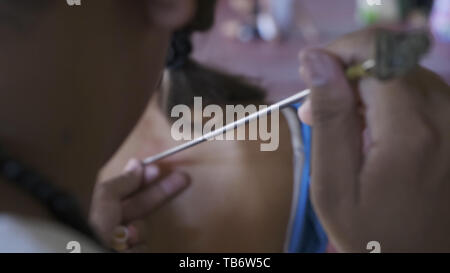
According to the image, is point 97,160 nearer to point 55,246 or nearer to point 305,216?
point 55,246

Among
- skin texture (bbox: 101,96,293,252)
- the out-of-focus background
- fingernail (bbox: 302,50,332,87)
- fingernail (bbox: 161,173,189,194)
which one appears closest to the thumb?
fingernail (bbox: 302,50,332,87)

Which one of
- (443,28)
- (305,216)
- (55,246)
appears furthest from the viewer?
(443,28)

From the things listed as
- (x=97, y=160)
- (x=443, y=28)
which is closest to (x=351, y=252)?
(x=97, y=160)

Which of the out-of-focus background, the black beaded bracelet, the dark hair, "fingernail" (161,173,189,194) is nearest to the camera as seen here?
the black beaded bracelet

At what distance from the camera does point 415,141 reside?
0.94ft

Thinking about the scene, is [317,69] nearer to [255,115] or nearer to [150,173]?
[255,115]

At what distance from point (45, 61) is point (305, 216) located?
0.88 ft

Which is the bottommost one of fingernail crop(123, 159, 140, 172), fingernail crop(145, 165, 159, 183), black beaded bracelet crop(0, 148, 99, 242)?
fingernail crop(145, 165, 159, 183)

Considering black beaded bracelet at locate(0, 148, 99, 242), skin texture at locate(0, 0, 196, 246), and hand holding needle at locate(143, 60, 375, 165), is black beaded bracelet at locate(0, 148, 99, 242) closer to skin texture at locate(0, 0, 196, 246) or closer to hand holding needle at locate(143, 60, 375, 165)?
skin texture at locate(0, 0, 196, 246)

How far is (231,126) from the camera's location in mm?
382

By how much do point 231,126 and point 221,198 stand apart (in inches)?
5.5

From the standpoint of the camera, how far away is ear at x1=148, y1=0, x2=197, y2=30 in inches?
11.6

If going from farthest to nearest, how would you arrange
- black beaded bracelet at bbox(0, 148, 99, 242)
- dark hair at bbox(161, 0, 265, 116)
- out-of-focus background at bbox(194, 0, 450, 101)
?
out-of-focus background at bbox(194, 0, 450, 101), dark hair at bbox(161, 0, 265, 116), black beaded bracelet at bbox(0, 148, 99, 242)

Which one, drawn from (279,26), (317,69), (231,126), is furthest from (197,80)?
(279,26)
